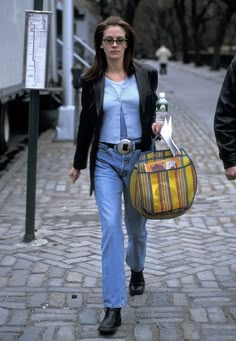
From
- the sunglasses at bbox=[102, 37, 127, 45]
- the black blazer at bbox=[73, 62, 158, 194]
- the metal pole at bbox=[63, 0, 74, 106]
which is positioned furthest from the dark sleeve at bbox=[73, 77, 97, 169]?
the metal pole at bbox=[63, 0, 74, 106]

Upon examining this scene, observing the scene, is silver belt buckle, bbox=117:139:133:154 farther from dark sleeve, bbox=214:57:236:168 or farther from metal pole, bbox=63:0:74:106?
metal pole, bbox=63:0:74:106

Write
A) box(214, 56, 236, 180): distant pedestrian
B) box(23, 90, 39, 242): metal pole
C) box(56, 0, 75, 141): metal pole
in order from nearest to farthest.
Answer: box(214, 56, 236, 180): distant pedestrian < box(23, 90, 39, 242): metal pole < box(56, 0, 75, 141): metal pole

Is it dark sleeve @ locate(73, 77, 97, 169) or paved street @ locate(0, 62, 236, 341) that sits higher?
dark sleeve @ locate(73, 77, 97, 169)

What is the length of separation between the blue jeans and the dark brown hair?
0.48 meters

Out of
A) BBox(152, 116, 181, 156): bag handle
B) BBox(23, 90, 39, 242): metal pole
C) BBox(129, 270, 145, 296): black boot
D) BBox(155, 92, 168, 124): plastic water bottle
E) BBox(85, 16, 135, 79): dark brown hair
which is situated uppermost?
BBox(85, 16, 135, 79): dark brown hair

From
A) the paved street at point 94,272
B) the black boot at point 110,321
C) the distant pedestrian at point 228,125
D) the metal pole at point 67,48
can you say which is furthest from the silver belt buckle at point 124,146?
the metal pole at point 67,48

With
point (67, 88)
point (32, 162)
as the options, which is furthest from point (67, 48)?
point (32, 162)

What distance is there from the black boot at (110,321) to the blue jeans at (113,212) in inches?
1.8

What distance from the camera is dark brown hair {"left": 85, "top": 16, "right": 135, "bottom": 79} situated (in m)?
4.18

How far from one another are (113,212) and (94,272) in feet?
4.28

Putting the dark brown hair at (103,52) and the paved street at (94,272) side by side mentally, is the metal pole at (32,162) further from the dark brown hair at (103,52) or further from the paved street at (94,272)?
the dark brown hair at (103,52)

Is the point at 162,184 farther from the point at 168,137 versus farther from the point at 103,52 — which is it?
the point at 103,52

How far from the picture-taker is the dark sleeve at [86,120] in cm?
418

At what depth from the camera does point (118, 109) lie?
416 centimetres
